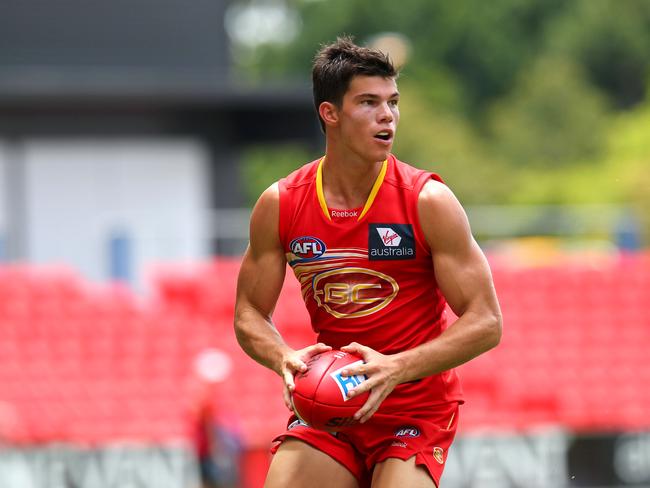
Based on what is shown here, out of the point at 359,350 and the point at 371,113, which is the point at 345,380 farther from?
the point at 371,113

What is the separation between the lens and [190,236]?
18859mm

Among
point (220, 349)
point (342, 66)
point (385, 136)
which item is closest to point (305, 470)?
point (385, 136)

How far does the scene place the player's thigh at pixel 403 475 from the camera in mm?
5461

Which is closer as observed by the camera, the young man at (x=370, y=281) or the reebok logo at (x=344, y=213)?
the young man at (x=370, y=281)

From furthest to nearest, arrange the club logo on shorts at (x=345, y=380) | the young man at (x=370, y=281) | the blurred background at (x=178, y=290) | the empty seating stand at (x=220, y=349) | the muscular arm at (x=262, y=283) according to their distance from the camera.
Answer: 1. the empty seating stand at (x=220, y=349)
2. the blurred background at (x=178, y=290)
3. the muscular arm at (x=262, y=283)
4. the young man at (x=370, y=281)
5. the club logo on shorts at (x=345, y=380)

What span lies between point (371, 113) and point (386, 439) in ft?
4.33

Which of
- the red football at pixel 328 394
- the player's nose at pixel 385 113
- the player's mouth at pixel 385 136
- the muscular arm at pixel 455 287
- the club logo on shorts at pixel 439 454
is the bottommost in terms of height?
the club logo on shorts at pixel 439 454

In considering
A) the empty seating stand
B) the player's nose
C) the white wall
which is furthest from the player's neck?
the white wall

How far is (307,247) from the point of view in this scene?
18.5 ft

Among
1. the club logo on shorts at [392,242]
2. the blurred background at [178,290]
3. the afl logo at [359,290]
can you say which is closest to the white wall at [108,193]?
the blurred background at [178,290]

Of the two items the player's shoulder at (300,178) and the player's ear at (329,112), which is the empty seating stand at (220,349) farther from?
the player's ear at (329,112)

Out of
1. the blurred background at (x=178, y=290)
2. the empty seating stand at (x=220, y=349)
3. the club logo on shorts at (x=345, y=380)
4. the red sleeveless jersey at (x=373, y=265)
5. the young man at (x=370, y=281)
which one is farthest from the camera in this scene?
the empty seating stand at (x=220, y=349)

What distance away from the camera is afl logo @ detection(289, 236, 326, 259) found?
5.62 metres

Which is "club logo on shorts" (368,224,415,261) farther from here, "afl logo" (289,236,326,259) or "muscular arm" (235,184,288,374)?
"muscular arm" (235,184,288,374)
